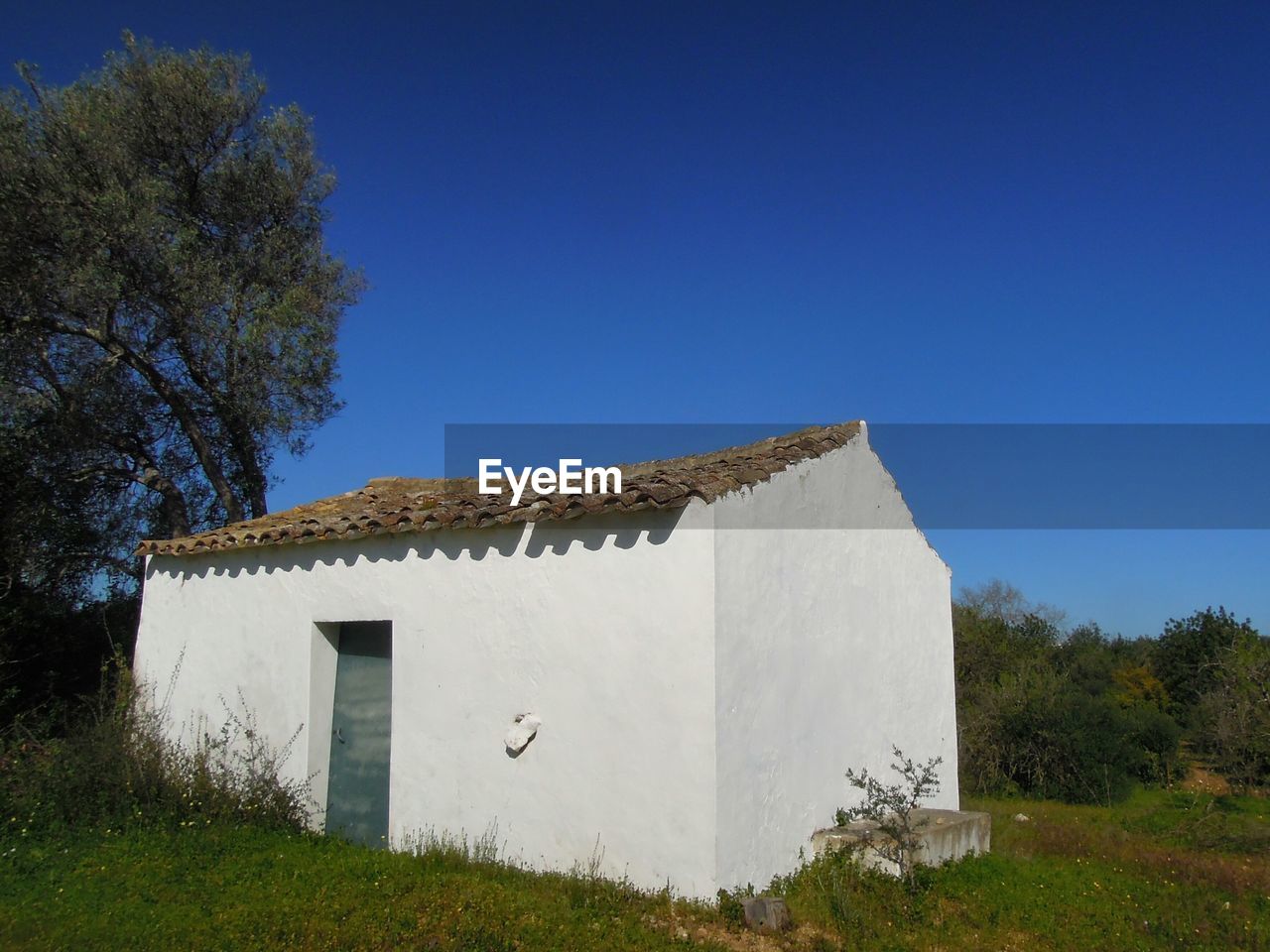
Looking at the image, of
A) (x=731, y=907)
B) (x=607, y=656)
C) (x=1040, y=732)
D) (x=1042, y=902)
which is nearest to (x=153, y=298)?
(x=607, y=656)

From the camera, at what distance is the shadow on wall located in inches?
252

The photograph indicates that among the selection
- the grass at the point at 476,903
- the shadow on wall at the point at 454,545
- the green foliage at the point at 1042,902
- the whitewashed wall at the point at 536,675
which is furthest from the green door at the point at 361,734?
the green foliage at the point at 1042,902

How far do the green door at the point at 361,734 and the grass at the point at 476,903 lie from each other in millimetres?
563

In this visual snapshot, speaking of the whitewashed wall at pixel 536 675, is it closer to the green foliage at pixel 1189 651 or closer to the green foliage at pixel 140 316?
the green foliage at pixel 140 316

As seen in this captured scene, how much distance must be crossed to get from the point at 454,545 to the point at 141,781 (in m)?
3.58

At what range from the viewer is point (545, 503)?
677 cm

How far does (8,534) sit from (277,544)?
4938 mm

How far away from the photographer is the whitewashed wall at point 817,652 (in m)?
6.18

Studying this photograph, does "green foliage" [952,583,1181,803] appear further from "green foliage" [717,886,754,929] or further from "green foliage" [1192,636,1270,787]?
"green foliage" [717,886,754,929]

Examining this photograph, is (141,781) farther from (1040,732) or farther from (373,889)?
(1040,732)

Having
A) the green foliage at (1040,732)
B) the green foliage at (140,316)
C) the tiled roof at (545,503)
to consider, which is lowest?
the green foliage at (1040,732)

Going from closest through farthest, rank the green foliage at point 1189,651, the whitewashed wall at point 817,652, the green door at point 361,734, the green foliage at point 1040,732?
the whitewashed wall at point 817,652 → the green door at point 361,734 → the green foliage at point 1040,732 → the green foliage at point 1189,651

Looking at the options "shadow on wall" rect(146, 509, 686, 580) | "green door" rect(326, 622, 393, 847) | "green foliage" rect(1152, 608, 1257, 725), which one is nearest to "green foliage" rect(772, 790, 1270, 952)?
"shadow on wall" rect(146, 509, 686, 580)

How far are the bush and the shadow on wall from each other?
1.57 metres
